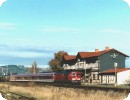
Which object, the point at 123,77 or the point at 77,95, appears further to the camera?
the point at 123,77

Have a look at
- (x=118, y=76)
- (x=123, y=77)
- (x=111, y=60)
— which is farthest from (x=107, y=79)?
(x=111, y=60)

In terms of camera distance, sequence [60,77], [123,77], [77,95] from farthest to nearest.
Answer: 1. [123,77]
2. [60,77]
3. [77,95]

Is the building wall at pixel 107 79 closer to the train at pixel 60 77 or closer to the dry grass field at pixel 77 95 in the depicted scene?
the train at pixel 60 77

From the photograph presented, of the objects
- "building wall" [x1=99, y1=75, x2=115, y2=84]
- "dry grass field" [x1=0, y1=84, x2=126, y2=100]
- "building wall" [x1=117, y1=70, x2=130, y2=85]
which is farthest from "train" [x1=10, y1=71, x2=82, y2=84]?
"dry grass field" [x1=0, y1=84, x2=126, y2=100]

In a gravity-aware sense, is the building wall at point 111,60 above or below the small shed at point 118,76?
above

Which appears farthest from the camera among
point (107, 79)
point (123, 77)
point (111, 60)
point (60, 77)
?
point (107, 79)

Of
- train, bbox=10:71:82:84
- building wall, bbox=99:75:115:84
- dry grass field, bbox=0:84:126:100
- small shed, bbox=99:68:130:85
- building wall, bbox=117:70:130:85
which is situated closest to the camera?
dry grass field, bbox=0:84:126:100

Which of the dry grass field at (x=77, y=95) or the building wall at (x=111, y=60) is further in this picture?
the building wall at (x=111, y=60)

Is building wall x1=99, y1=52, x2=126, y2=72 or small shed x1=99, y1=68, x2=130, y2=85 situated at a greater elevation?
building wall x1=99, y1=52, x2=126, y2=72

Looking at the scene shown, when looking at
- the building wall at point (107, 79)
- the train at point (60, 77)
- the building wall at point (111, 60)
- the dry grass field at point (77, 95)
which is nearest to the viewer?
the dry grass field at point (77, 95)

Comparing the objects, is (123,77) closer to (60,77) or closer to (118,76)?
(118,76)

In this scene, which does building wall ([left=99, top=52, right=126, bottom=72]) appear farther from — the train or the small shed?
the train

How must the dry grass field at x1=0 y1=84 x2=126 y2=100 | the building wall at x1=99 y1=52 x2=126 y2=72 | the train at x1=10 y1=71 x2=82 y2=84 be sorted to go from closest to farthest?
the dry grass field at x1=0 y1=84 x2=126 y2=100
the building wall at x1=99 y1=52 x2=126 y2=72
the train at x1=10 y1=71 x2=82 y2=84

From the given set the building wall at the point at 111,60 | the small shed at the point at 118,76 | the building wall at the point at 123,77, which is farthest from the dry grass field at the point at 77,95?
the building wall at the point at 123,77
